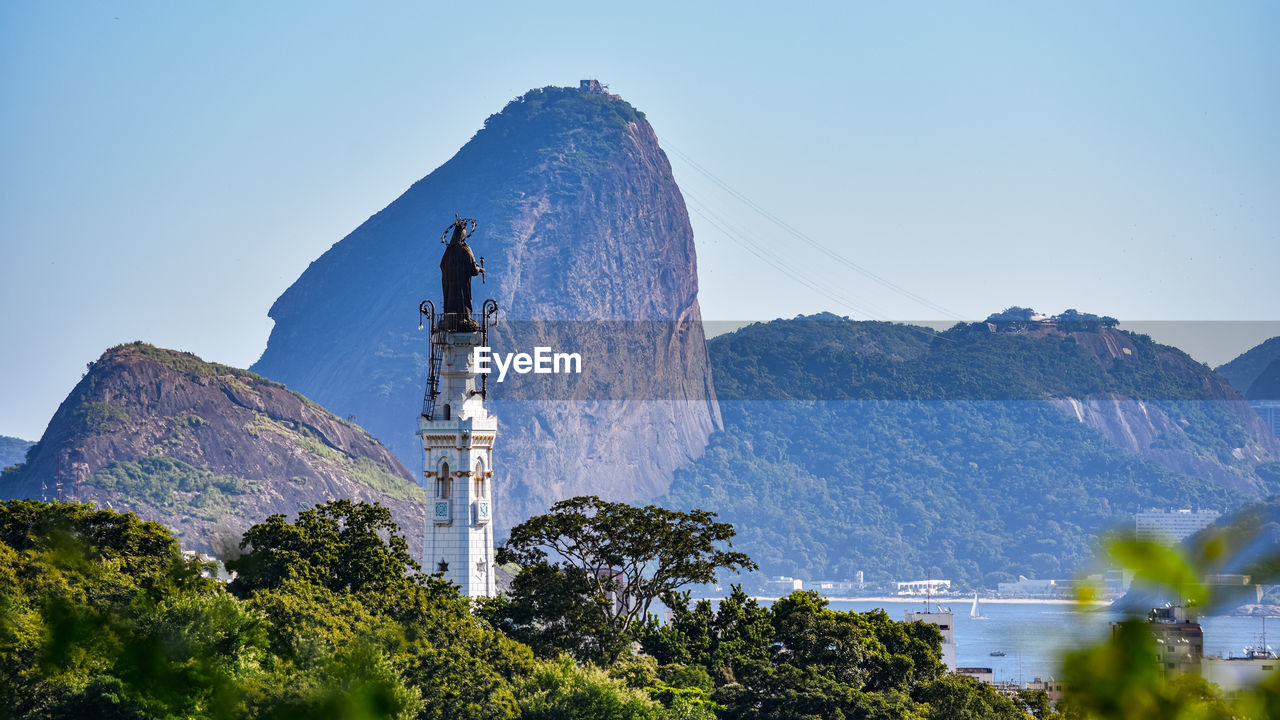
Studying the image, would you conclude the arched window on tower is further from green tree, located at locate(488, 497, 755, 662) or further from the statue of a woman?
the statue of a woman

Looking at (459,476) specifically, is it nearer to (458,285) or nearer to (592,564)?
(592,564)

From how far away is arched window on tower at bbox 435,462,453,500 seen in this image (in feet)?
236

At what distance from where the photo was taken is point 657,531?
69.8 metres

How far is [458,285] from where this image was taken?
2872 inches

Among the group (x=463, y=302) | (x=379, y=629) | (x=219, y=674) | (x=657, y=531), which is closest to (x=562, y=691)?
Answer: (x=379, y=629)

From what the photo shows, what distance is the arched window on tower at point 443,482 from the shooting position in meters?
72.0

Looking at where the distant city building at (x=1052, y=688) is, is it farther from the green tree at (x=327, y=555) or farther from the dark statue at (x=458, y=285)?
the dark statue at (x=458, y=285)

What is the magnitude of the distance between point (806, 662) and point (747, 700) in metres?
3.58

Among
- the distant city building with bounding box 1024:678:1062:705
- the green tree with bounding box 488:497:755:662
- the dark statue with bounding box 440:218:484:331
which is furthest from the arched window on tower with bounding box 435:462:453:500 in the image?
the distant city building with bounding box 1024:678:1062:705

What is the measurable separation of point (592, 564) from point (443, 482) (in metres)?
6.45

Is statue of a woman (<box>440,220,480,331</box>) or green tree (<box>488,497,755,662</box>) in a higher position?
statue of a woman (<box>440,220,480,331</box>)

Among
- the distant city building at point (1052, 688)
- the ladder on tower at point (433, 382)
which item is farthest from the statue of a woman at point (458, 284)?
the distant city building at point (1052, 688)

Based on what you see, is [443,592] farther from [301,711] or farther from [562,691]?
[301,711]

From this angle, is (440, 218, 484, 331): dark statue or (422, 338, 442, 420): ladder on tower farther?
(440, 218, 484, 331): dark statue
